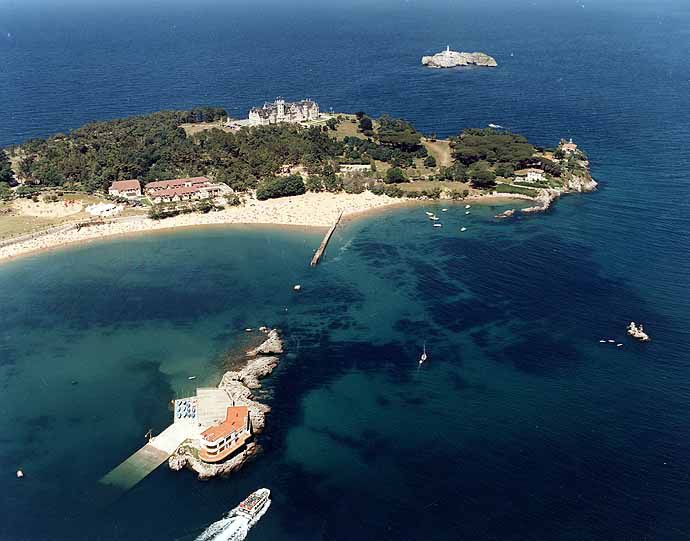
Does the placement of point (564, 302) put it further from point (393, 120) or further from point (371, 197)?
point (393, 120)

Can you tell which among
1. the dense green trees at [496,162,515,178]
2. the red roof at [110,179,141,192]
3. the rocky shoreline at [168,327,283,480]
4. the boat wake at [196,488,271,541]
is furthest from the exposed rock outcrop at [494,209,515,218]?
the boat wake at [196,488,271,541]

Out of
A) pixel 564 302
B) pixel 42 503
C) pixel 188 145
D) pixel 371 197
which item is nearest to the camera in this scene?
pixel 42 503

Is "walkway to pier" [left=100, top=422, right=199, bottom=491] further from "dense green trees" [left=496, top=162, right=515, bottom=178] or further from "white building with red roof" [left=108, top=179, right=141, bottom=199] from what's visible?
"dense green trees" [left=496, top=162, right=515, bottom=178]

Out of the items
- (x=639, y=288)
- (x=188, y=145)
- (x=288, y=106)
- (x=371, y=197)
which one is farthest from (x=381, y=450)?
(x=288, y=106)

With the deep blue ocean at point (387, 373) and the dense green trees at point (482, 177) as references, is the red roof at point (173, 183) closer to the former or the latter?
the deep blue ocean at point (387, 373)

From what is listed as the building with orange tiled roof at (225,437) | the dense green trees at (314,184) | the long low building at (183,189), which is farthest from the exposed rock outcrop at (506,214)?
the building with orange tiled roof at (225,437)

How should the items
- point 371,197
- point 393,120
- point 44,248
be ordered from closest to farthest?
point 44,248 → point 371,197 → point 393,120
